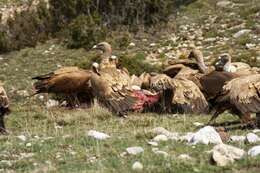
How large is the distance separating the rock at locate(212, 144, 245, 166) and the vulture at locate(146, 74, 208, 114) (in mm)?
4980

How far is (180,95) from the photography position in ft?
40.2

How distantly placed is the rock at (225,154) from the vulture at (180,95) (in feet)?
16.3

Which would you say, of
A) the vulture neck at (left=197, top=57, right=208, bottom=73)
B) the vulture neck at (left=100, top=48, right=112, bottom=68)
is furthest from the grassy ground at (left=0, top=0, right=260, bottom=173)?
the vulture neck at (left=197, top=57, right=208, bottom=73)

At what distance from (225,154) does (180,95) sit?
5.50 metres

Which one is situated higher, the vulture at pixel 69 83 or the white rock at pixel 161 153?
the white rock at pixel 161 153

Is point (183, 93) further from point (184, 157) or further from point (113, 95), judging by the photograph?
point (184, 157)

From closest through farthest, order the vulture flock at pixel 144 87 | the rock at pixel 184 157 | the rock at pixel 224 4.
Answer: the rock at pixel 184 157 → the vulture flock at pixel 144 87 → the rock at pixel 224 4

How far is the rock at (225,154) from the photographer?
661cm

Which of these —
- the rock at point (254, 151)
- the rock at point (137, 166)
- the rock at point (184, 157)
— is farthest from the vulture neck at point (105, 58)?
the rock at point (137, 166)

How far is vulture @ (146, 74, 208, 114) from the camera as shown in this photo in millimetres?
12047

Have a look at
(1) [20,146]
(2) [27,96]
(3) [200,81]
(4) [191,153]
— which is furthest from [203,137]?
(2) [27,96]

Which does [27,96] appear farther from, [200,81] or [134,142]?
[134,142]

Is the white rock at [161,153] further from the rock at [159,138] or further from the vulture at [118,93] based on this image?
the vulture at [118,93]

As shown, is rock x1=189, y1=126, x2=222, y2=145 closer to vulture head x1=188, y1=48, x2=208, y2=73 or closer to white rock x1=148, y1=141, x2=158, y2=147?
white rock x1=148, y1=141, x2=158, y2=147
